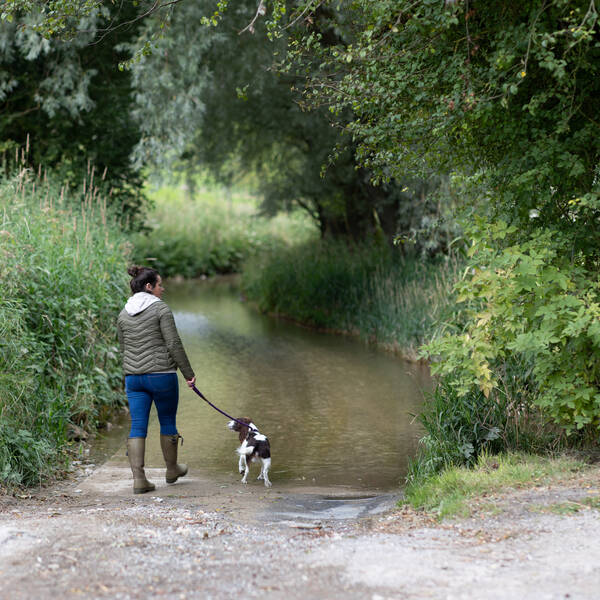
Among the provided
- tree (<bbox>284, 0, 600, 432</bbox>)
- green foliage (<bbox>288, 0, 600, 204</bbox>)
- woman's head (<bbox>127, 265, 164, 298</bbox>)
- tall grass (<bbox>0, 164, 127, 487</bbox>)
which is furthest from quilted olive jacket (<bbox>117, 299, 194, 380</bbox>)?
green foliage (<bbox>288, 0, 600, 204</bbox>)

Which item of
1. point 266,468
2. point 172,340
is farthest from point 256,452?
point 172,340

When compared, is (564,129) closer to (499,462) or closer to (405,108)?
(405,108)

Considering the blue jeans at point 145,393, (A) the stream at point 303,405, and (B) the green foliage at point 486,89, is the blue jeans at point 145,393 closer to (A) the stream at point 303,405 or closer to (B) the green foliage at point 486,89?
(A) the stream at point 303,405

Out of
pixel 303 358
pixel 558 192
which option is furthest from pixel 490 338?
pixel 303 358

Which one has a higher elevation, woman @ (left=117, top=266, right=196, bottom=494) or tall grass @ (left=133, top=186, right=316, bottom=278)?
tall grass @ (left=133, top=186, right=316, bottom=278)

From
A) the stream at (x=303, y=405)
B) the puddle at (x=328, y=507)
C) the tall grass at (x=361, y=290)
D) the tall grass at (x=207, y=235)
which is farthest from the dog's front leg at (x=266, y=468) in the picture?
the tall grass at (x=207, y=235)

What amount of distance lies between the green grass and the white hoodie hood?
2.85 metres

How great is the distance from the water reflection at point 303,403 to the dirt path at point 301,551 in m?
2.13

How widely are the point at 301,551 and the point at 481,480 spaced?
1889 mm

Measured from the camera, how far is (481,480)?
659cm

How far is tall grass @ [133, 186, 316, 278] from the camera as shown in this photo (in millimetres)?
32969

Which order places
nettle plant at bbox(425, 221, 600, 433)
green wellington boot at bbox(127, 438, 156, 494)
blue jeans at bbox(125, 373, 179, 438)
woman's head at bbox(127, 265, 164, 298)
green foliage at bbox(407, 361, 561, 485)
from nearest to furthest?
nettle plant at bbox(425, 221, 600, 433) < green foliage at bbox(407, 361, 561, 485) < green wellington boot at bbox(127, 438, 156, 494) < blue jeans at bbox(125, 373, 179, 438) < woman's head at bbox(127, 265, 164, 298)

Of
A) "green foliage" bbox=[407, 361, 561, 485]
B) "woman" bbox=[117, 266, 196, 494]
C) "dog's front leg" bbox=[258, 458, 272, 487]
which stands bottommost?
"dog's front leg" bbox=[258, 458, 272, 487]

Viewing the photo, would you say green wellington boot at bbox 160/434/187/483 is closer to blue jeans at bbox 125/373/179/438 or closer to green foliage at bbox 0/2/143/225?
blue jeans at bbox 125/373/179/438
